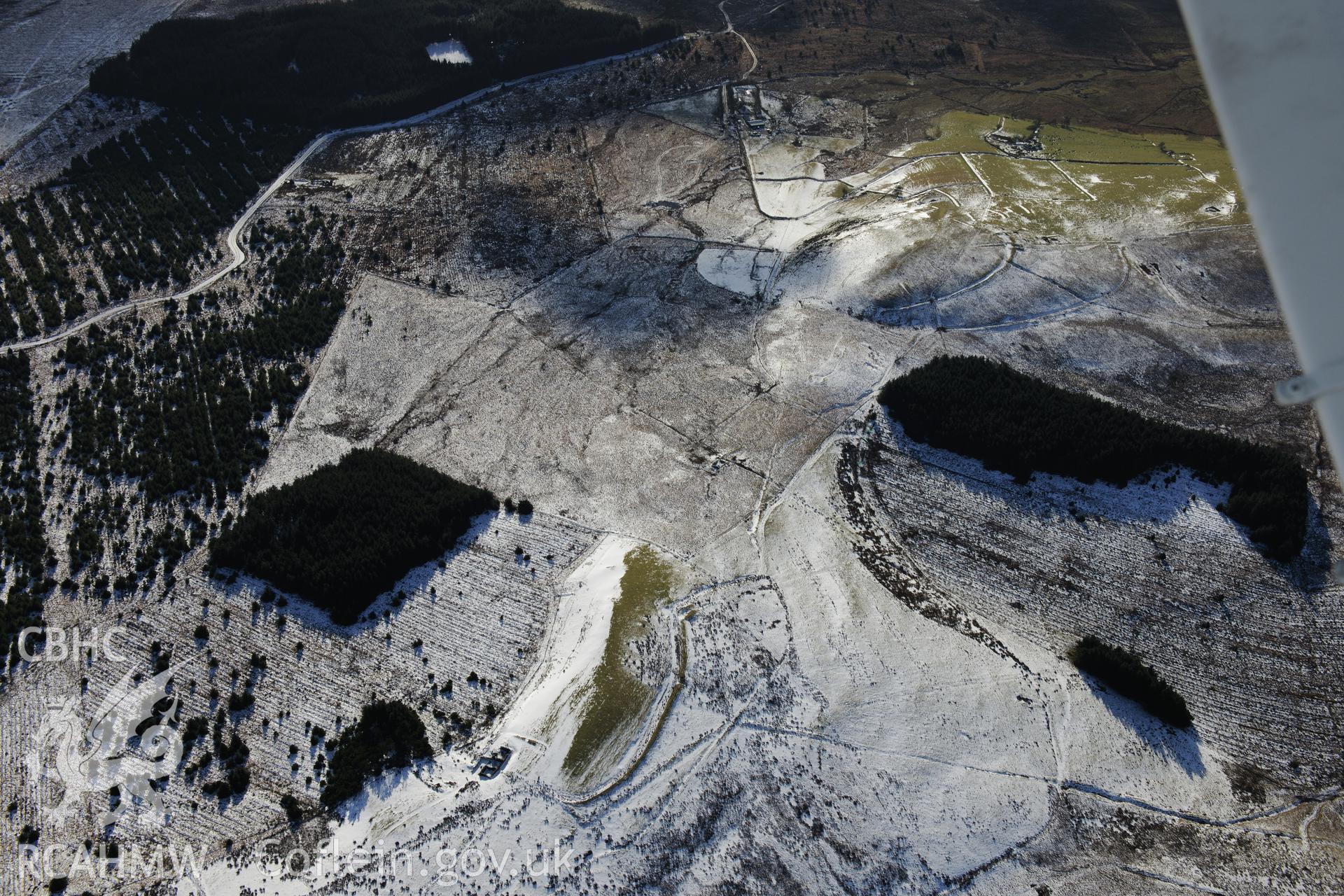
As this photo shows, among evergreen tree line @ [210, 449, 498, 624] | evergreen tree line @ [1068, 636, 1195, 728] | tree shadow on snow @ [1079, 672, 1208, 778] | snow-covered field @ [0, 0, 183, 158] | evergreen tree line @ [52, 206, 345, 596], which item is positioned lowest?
tree shadow on snow @ [1079, 672, 1208, 778]

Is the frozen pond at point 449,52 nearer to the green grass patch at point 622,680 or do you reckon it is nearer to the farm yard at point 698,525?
the farm yard at point 698,525

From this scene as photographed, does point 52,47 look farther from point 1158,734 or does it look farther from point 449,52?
point 1158,734

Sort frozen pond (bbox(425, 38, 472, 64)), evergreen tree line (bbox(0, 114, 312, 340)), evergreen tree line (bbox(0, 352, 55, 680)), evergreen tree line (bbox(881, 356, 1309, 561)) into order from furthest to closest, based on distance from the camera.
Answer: frozen pond (bbox(425, 38, 472, 64)) < evergreen tree line (bbox(0, 114, 312, 340)) < evergreen tree line (bbox(881, 356, 1309, 561)) < evergreen tree line (bbox(0, 352, 55, 680))

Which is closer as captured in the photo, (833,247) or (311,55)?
(833,247)

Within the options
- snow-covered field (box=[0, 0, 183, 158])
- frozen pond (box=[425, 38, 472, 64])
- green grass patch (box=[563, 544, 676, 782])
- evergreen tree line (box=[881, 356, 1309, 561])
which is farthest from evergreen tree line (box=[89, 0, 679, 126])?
green grass patch (box=[563, 544, 676, 782])

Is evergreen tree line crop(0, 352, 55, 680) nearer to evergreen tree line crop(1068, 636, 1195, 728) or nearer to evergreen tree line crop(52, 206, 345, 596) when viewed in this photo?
evergreen tree line crop(52, 206, 345, 596)

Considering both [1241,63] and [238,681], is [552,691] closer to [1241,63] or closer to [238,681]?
[238,681]

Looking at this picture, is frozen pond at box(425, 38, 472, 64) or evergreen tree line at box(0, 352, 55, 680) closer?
evergreen tree line at box(0, 352, 55, 680)

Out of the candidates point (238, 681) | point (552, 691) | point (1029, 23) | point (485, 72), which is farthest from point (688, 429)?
point (1029, 23)
